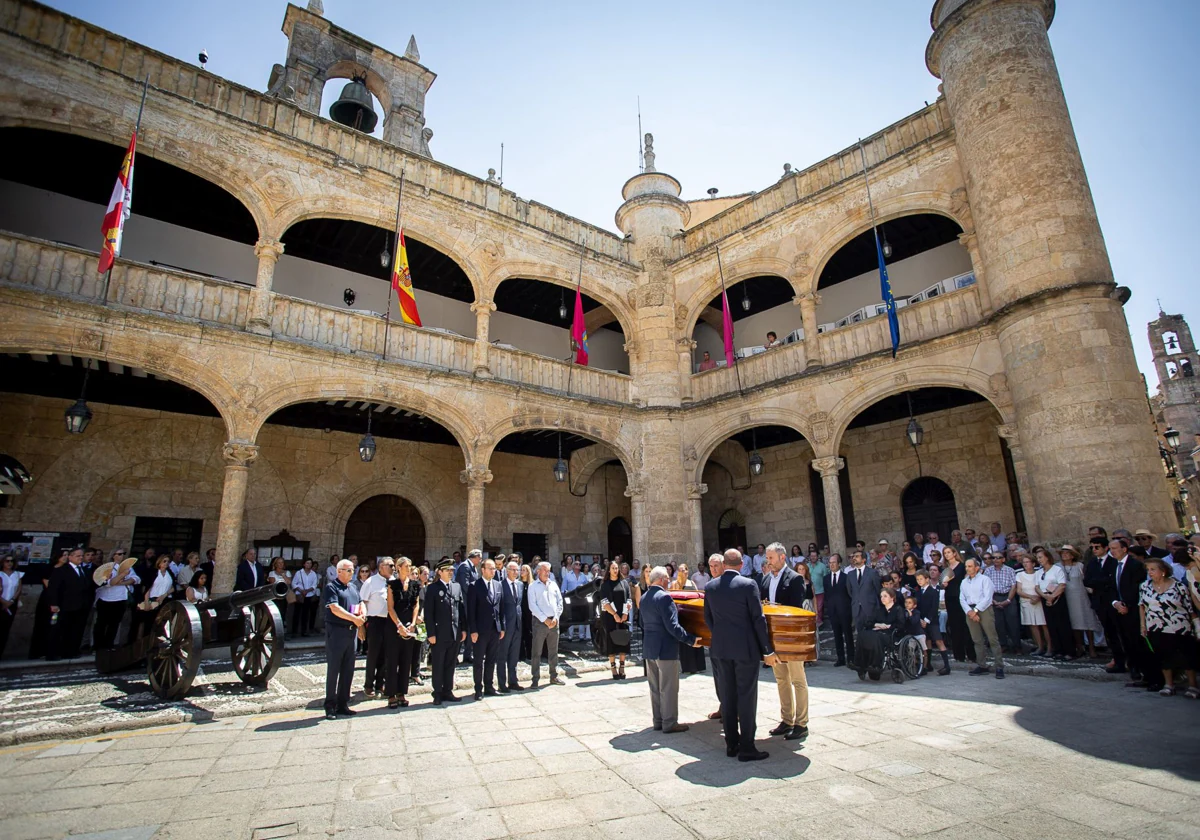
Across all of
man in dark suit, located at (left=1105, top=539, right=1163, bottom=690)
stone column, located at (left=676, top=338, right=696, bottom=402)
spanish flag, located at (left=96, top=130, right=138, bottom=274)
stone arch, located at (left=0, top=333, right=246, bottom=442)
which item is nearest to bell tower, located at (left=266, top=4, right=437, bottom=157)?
spanish flag, located at (left=96, top=130, right=138, bottom=274)

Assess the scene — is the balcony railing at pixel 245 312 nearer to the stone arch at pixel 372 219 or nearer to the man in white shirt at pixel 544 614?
the stone arch at pixel 372 219

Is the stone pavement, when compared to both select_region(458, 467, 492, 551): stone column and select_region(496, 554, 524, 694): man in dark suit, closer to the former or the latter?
select_region(496, 554, 524, 694): man in dark suit

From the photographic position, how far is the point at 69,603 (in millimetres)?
7801

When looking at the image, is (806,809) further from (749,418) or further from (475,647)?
(749,418)

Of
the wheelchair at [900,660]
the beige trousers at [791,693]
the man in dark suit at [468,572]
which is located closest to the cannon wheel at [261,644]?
the man in dark suit at [468,572]

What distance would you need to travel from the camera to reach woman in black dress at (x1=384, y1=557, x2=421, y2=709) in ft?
18.3

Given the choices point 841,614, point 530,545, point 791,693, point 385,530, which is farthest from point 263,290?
point 841,614

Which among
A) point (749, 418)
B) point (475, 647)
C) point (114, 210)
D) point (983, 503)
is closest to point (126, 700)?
point (475, 647)

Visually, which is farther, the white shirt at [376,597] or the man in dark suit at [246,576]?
the man in dark suit at [246,576]

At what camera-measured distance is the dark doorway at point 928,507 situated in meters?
12.4

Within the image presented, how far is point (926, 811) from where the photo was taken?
114 inches

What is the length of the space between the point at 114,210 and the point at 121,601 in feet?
16.7

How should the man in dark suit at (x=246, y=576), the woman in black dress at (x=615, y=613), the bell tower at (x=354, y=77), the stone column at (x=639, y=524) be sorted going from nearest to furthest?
1. the woman in black dress at (x=615, y=613)
2. the man in dark suit at (x=246, y=576)
3. the bell tower at (x=354, y=77)
4. the stone column at (x=639, y=524)

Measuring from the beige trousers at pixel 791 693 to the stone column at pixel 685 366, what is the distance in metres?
9.54
